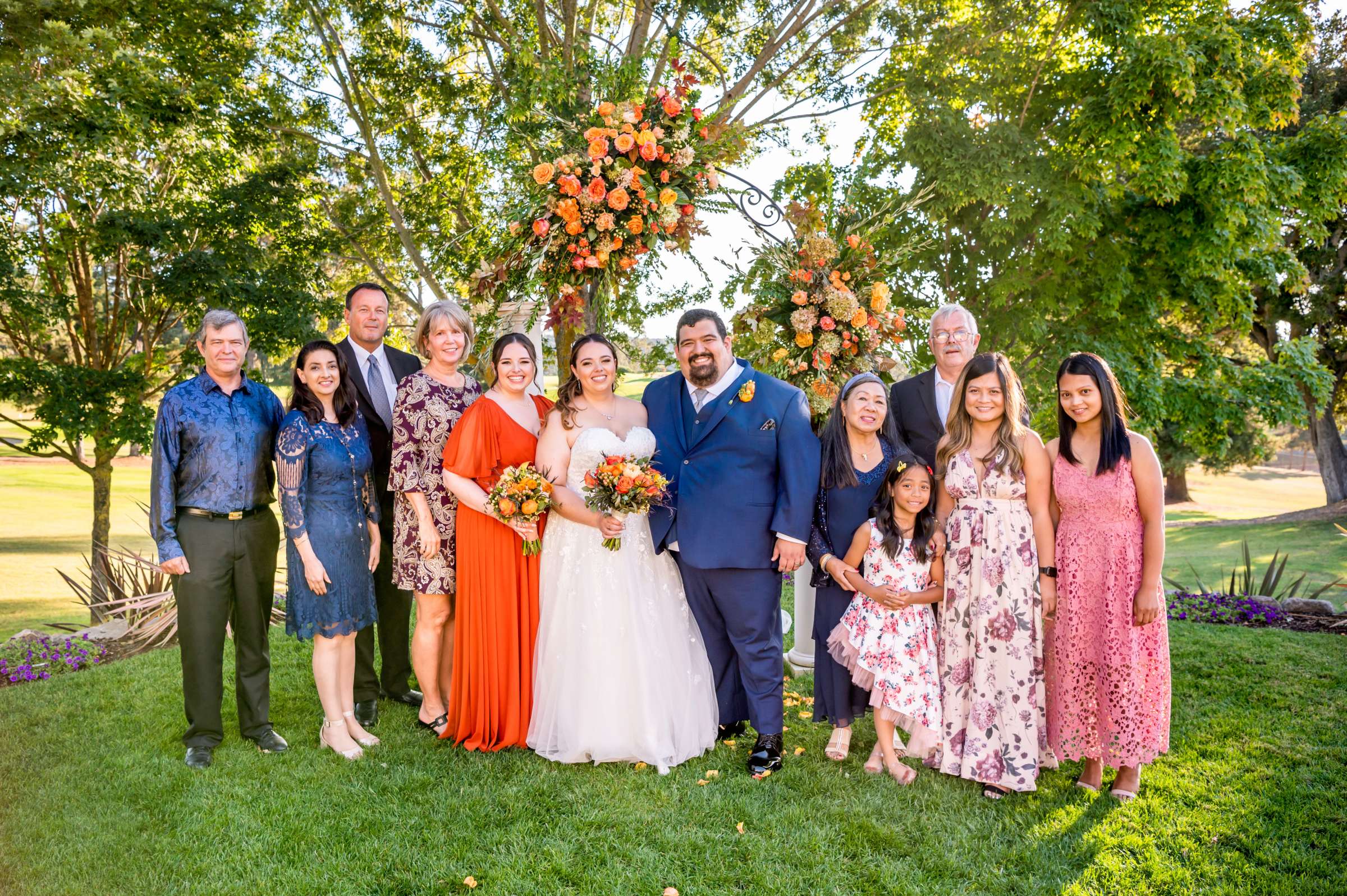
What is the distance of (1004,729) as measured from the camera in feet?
12.7

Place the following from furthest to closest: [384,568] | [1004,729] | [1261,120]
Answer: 1. [1261,120]
2. [384,568]
3. [1004,729]

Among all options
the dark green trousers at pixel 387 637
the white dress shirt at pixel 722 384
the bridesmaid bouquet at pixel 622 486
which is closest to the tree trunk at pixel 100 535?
the dark green trousers at pixel 387 637

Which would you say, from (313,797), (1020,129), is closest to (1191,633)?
(1020,129)

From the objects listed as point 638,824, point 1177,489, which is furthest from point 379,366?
point 1177,489

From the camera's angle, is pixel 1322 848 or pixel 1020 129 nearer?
pixel 1322 848

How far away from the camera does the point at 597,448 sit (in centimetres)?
421

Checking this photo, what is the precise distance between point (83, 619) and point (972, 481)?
9410mm

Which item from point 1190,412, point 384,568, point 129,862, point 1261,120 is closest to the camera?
point 129,862

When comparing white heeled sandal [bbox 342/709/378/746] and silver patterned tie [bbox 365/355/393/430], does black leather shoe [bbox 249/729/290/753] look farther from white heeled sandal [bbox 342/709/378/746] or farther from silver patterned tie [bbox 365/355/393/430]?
silver patterned tie [bbox 365/355/393/430]

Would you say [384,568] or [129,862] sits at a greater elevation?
[384,568]

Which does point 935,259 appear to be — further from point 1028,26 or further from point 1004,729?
point 1004,729

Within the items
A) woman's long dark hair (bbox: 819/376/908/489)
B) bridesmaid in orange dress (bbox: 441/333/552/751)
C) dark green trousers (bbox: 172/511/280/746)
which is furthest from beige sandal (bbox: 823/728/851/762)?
dark green trousers (bbox: 172/511/280/746)

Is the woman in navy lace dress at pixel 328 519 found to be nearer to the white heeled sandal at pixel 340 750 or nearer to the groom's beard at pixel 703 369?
the white heeled sandal at pixel 340 750

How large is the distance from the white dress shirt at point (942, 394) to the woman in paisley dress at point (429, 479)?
111 inches
